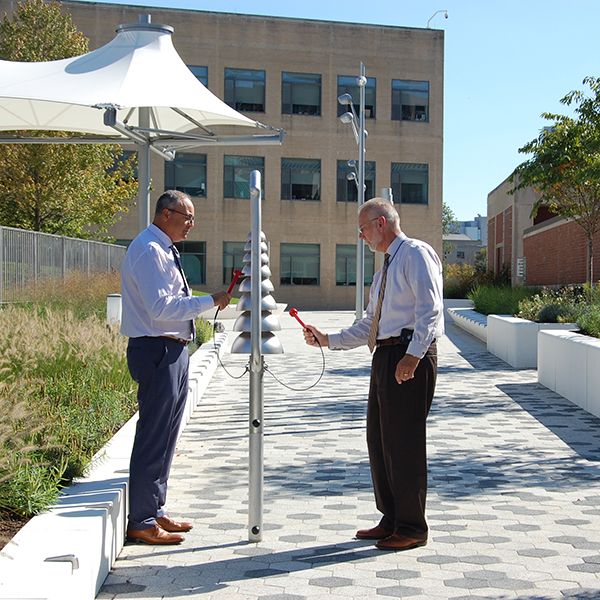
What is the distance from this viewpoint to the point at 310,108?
166 feet

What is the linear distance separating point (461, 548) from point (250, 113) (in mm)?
45020

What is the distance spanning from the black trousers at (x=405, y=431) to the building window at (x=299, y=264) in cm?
4437

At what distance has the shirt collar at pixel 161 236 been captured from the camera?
19.9 ft

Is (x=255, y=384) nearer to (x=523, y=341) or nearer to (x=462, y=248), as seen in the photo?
(x=523, y=341)

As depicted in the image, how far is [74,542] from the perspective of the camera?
480cm

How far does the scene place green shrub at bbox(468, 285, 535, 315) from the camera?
25.5 metres

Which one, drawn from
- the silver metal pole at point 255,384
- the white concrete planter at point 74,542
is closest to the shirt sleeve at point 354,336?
the silver metal pole at point 255,384

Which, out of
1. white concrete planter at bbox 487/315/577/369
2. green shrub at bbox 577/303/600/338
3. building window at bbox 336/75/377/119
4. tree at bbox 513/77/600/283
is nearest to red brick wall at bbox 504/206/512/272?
building window at bbox 336/75/377/119

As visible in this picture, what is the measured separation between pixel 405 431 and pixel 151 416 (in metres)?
1.56

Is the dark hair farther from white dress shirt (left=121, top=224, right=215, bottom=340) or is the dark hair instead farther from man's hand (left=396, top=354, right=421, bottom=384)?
man's hand (left=396, top=354, right=421, bottom=384)

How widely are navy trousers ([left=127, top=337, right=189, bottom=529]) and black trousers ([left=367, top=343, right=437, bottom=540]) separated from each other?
129 cm

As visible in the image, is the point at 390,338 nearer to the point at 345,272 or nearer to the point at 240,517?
the point at 240,517

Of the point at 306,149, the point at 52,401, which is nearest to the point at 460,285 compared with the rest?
the point at 306,149

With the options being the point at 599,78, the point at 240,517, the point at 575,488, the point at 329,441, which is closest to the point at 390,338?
the point at 240,517
